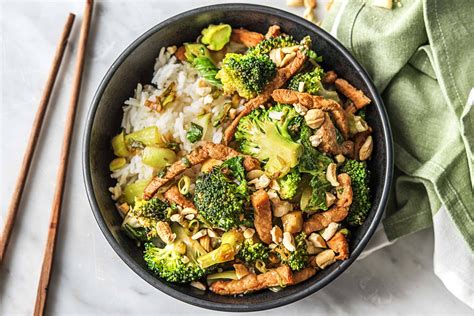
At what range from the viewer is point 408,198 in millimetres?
3104

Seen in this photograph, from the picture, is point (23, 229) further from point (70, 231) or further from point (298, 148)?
point (298, 148)

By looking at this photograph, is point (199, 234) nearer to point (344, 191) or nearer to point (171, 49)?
point (344, 191)

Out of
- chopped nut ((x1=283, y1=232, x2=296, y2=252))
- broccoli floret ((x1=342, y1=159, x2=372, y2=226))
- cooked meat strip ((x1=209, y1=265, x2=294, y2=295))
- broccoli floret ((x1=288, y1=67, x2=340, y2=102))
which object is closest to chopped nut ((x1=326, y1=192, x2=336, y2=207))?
broccoli floret ((x1=342, y1=159, x2=372, y2=226))

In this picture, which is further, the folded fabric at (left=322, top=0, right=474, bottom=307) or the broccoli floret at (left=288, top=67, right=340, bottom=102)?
the folded fabric at (left=322, top=0, right=474, bottom=307)

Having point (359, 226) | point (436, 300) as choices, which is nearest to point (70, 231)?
point (359, 226)

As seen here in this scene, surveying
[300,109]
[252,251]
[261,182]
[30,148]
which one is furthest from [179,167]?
[30,148]

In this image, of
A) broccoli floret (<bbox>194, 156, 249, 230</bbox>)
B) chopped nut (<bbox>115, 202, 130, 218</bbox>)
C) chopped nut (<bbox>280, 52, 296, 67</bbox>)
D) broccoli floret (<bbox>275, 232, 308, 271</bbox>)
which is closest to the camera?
broccoli floret (<bbox>194, 156, 249, 230</bbox>)

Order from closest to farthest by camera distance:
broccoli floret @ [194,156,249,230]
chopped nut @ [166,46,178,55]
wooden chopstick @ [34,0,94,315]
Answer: broccoli floret @ [194,156,249,230] < chopped nut @ [166,46,178,55] < wooden chopstick @ [34,0,94,315]

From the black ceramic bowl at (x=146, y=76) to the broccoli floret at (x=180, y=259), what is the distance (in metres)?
0.06

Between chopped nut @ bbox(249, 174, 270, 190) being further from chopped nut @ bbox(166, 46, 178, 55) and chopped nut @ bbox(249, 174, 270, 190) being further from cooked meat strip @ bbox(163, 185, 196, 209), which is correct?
chopped nut @ bbox(166, 46, 178, 55)

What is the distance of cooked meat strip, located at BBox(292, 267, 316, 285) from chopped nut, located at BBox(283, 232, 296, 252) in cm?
16

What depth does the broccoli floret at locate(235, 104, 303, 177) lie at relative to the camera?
8.50 ft

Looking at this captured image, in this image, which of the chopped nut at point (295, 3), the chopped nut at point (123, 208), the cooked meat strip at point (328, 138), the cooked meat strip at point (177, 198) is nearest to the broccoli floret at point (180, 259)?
the cooked meat strip at point (177, 198)

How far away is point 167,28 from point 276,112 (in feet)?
2.24
